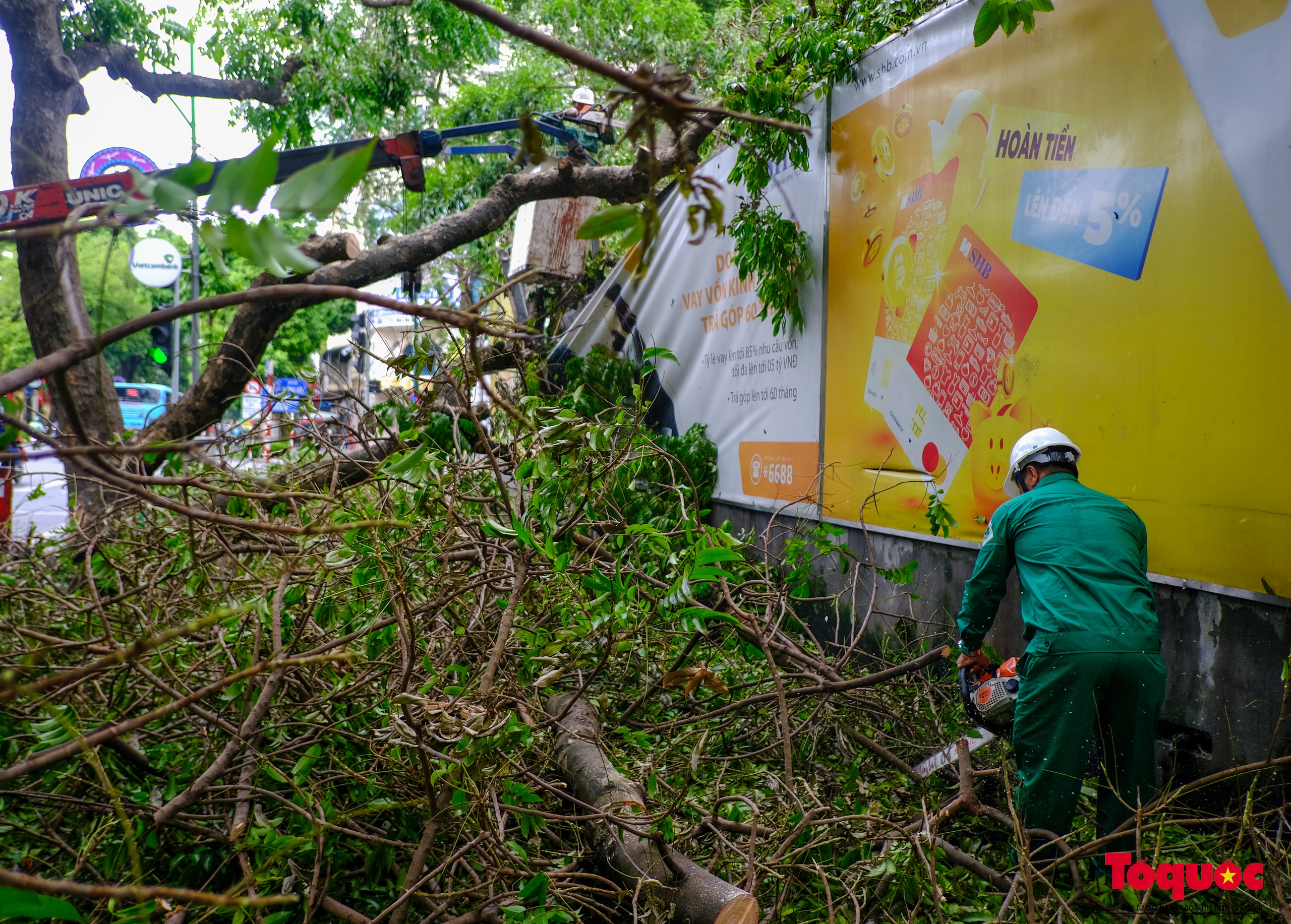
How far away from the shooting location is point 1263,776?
2908 millimetres

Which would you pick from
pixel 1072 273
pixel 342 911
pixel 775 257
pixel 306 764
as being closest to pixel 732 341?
pixel 775 257

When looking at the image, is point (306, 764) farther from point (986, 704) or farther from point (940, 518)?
point (940, 518)

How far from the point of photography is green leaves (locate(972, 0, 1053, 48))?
3205mm

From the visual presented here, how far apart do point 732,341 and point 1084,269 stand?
3.09 metres

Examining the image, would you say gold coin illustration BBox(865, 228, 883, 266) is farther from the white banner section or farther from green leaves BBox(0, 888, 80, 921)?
green leaves BBox(0, 888, 80, 921)

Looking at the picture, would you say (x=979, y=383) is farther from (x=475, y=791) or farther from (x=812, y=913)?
(x=475, y=791)

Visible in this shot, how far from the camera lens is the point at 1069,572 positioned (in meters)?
3.02

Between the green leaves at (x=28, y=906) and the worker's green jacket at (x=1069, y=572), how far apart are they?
9.56 feet

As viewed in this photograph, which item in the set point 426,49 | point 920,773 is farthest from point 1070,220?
point 426,49

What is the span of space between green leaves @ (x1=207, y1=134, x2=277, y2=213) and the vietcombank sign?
10.5 feet

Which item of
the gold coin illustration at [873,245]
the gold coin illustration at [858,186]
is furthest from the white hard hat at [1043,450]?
the gold coin illustration at [858,186]

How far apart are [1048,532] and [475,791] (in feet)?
7.29

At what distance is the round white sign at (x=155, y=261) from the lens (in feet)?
5.91

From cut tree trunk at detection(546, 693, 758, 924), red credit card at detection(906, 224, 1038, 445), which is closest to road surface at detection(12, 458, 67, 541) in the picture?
cut tree trunk at detection(546, 693, 758, 924)
